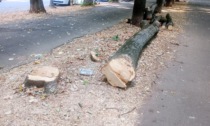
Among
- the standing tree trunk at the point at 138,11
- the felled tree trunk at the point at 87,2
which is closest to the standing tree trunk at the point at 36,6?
the standing tree trunk at the point at 138,11

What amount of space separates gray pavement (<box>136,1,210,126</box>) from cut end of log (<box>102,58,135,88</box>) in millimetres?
520

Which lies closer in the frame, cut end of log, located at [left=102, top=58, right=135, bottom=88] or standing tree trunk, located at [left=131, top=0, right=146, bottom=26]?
cut end of log, located at [left=102, top=58, right=135, bottom=88]

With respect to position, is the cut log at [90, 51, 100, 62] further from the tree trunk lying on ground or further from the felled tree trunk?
the felled tree trunk

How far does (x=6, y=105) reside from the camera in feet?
15.6

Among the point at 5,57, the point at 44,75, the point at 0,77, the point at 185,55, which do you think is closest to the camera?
the point at 44,75

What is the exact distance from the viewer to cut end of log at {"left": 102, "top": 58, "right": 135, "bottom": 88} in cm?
555

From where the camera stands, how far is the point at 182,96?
18.9 ft

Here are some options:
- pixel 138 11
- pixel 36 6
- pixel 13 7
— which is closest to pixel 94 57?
pixel 138 11

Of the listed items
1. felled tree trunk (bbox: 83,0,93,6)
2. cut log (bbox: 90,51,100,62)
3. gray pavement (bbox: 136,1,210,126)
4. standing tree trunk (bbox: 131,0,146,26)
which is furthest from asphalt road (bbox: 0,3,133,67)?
felled tree trunk (bbox: 83,0,93,6)

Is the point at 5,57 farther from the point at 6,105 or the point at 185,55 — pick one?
the point at 185,55

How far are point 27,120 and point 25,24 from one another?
8562 millimetres

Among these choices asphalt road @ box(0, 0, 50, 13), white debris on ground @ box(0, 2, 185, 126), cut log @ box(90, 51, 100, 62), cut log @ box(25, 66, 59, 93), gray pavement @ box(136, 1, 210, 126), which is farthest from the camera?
asphalt road @ box(0, 0, 50, 13)

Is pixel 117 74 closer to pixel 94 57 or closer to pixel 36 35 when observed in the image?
pixel 94 57

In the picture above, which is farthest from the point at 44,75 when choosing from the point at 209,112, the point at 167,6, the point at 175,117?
the point at 167,6
